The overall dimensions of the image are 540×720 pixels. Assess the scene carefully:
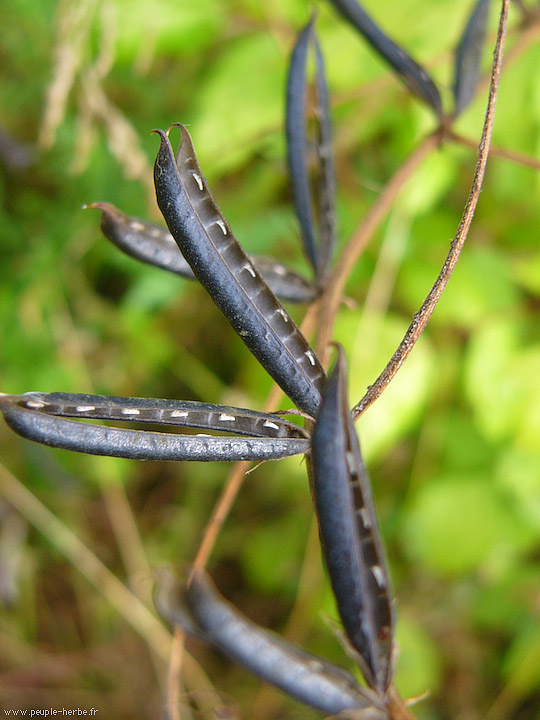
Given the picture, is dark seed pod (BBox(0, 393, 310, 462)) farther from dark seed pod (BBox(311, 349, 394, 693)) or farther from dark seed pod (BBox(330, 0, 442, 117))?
dark seed pod (BBox(330, 0, 442, 117))

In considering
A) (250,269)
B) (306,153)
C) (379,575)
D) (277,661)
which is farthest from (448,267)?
(277,661)

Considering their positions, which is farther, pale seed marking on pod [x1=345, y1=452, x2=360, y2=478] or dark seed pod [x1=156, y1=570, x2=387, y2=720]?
dark seed pod [x1=156, y1=570, x2=387, y2=720]

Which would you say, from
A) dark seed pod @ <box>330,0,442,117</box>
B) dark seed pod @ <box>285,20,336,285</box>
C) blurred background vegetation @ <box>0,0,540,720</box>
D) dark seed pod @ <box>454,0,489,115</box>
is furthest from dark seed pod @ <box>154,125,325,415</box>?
blurred background vegetation @ <box>0,0,540,720</box>

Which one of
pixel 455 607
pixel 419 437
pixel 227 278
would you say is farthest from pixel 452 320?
pixel 227 278

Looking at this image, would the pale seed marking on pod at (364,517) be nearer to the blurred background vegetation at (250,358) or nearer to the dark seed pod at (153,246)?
the dark seed pod at (153,246)

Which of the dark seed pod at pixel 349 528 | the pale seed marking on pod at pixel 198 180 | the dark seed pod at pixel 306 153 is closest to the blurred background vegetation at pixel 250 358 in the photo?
the dark seed pod at pixel 306 153

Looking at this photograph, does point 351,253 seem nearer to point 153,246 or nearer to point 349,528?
point 153,246
